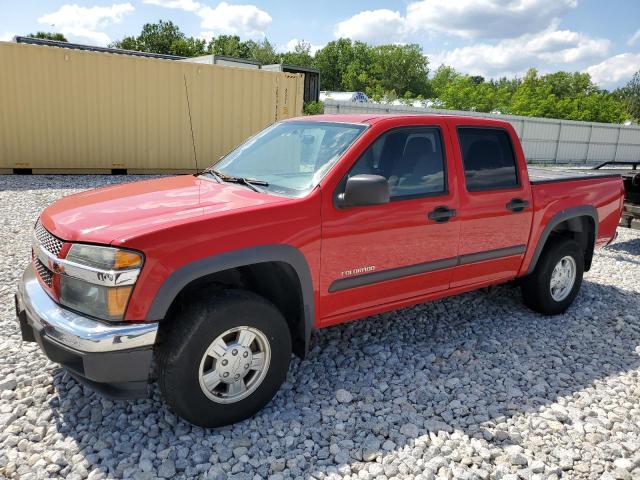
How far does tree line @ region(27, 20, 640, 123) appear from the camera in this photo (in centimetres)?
4381

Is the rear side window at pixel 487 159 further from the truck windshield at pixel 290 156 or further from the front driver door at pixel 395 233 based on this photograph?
the truck windshield at pixel 290 156

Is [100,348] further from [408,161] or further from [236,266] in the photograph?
[408,161]

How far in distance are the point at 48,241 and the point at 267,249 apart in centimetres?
126

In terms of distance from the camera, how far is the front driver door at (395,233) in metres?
3.32

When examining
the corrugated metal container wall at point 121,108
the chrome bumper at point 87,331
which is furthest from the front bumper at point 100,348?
the corrugated metal container wall at point 121,108

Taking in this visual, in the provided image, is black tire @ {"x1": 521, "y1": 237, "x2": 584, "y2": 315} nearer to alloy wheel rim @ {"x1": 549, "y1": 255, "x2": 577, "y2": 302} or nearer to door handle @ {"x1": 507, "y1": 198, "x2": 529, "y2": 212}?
alloy wheel rim @ {"x1": 549, "y1": 255, "x2": 577, "y2": 302}

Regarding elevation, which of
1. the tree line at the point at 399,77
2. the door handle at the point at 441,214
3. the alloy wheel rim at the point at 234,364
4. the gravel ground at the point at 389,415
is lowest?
the gravel ground at the point at 389,415

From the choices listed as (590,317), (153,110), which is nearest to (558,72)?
(153,110)

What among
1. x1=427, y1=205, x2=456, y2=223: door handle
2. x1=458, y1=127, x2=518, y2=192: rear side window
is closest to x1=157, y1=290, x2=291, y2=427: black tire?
x1=427, y1=205, x2=456, y2=223: door handle

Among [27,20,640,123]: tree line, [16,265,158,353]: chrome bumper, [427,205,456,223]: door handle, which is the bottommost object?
[16,265,158,353]: chrome bumper

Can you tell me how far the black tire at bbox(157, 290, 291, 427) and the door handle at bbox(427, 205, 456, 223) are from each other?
1.38 meters

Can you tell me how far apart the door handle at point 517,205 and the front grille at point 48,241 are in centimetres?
331

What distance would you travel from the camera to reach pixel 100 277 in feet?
8.53

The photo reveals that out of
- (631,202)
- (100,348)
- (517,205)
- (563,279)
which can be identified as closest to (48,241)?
(100,348)
